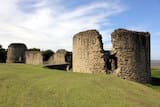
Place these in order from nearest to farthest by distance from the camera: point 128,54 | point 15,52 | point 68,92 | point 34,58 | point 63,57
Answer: point 68,92
point 128,54
point 63,57
point 34,58
point 15,52

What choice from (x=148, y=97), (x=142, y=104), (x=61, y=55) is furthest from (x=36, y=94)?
(x=61, y=55)

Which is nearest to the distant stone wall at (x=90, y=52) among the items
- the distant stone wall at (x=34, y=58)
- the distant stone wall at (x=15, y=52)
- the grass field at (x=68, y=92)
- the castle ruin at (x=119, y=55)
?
the castle ruin at (x=119, y=55)

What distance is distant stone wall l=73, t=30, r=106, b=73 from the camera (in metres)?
22.4

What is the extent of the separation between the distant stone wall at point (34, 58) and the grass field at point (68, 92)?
91.8 ft

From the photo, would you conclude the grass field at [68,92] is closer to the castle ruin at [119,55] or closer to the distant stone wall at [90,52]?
the distant stone wall at [90,52]

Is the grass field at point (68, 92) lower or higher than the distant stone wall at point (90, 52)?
lower

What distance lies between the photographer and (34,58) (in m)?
46.5

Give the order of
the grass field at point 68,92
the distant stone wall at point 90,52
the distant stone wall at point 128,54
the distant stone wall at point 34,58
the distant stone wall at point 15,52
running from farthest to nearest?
the distant stone wall at point 15,52
the distant stone wall at point 34,58
the distant stone wall at point 128,54
the distant stone wall at point 90,52
the grass field at point 68,92

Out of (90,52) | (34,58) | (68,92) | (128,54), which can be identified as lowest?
(68,92)

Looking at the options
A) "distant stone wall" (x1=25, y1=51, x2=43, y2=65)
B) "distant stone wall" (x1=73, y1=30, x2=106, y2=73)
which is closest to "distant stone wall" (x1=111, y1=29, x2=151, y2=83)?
"distant stone wall" (x1=73, y1=30, x2=106, y2=73)

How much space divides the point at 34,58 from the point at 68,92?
111 ft

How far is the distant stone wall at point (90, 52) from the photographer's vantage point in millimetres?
22438

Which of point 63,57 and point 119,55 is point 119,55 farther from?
point 63,57

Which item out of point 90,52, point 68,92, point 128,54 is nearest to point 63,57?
point 90,52
